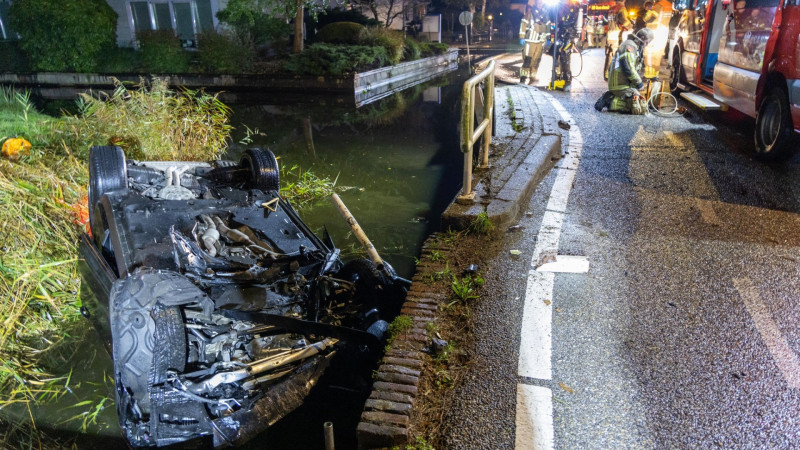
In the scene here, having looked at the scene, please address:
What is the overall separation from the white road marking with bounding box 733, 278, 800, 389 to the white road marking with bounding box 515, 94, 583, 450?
4.22ft

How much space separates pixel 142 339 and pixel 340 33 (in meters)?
23.5

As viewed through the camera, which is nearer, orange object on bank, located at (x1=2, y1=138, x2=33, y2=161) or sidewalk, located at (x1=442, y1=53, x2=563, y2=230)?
sidewalk, located at (x1=442, y1=53, x2=563, y2=230)

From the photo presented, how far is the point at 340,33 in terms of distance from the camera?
2422 centimetres

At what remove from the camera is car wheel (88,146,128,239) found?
4383 mm

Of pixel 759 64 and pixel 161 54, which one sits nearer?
pixel 759 64

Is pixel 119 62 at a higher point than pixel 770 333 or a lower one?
higher

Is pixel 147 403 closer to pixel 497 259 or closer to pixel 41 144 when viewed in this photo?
pixel 497 259

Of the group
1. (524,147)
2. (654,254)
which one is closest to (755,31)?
(524,147)

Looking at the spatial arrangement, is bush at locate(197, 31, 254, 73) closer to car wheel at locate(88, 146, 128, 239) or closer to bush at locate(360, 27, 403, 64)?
bush at locate(360, 27, 403, 64)

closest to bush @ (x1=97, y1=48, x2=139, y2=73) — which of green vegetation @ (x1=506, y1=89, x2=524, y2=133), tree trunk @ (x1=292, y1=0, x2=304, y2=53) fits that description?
tree trunk @ (x1=292, y1=0, x2=304, y2=53)

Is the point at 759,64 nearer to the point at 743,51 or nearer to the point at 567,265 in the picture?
the point at 743,51

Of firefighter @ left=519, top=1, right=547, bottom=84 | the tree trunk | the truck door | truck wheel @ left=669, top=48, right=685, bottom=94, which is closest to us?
the truck door

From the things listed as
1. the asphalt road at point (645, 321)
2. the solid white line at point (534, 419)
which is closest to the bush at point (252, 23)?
the asphalt road at point (645, 321)

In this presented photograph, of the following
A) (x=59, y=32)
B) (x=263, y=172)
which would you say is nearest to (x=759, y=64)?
(x=263, y=172)
